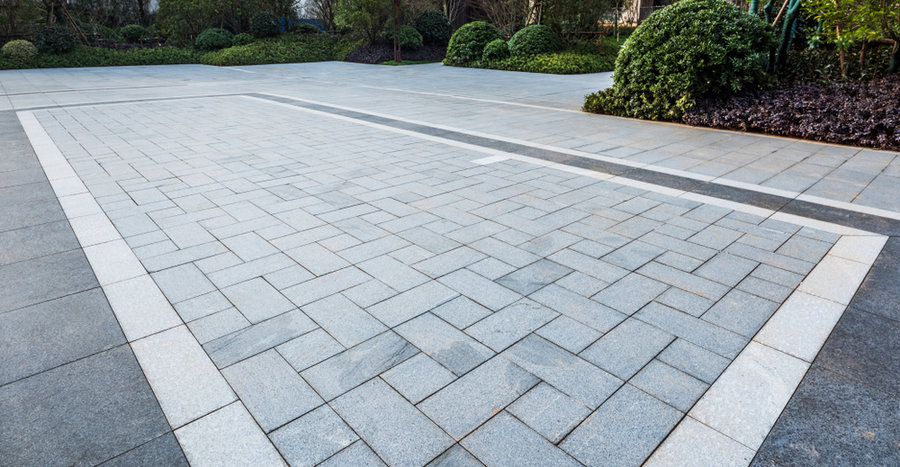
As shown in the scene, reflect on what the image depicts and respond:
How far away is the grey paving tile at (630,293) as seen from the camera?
11.1ft

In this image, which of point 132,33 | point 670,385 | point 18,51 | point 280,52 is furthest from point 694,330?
point 132,33

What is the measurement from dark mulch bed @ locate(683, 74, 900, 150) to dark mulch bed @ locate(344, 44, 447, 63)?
651 inches

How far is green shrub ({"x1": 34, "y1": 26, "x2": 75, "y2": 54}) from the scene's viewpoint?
68.3 feet

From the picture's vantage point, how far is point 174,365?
9.18 feet

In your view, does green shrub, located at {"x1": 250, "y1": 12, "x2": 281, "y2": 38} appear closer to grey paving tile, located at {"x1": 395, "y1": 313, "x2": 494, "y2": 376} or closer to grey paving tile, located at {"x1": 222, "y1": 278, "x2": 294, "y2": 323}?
grey paving tile, located at {"x1": 222, "y1": 278, "x2": 294, "y2": 323}

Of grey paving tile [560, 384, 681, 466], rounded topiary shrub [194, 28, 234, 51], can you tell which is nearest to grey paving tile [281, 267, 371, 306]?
grey paving tile [560, 384, 681, 466]

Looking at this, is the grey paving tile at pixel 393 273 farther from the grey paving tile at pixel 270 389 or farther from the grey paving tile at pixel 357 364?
the grey paving tile at pixel 270 389

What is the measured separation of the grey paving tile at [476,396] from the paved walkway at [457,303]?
0.04ft

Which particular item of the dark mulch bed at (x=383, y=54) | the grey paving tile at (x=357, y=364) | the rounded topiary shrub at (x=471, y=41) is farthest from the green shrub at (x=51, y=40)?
the grey paving tile at (x=357, y=364)

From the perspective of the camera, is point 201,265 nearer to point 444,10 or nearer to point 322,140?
point 322,140

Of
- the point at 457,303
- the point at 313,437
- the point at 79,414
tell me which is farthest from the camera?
the point at 457,303

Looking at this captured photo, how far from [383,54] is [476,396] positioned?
22725 mm

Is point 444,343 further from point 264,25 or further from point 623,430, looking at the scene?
point 264,25

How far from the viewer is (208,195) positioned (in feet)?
18.1
